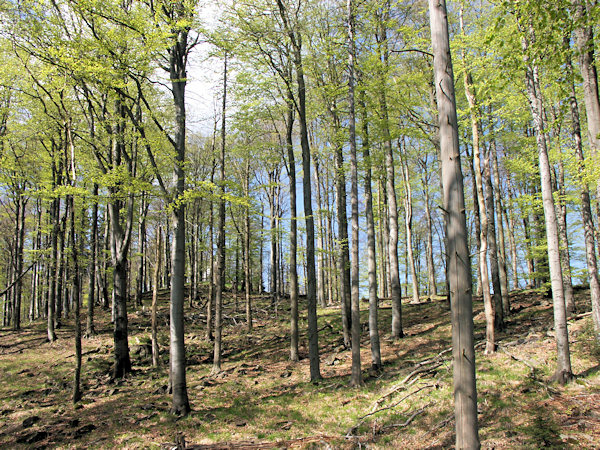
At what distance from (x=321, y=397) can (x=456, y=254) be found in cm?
702

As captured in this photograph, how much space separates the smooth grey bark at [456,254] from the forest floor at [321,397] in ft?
8.94

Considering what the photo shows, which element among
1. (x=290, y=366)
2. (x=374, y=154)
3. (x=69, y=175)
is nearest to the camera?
(x=69, y=175)

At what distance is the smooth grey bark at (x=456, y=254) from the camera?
3.58 meters

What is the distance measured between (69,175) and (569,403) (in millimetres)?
12443

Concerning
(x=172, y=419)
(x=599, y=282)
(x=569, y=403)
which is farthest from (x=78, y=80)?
(x=599, y=282)

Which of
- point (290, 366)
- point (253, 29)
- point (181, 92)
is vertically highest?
point (253, 29)

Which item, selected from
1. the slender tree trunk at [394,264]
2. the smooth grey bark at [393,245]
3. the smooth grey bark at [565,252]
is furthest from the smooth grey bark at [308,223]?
the smooth grey bark at [565,252]

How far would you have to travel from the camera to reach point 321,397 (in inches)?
360

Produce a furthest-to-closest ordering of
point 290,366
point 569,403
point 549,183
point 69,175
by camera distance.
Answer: point 290,366 → point 69,175 → point 549,183 → point 569,403

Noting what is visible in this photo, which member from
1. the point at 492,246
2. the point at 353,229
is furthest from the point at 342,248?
the point at 492,246

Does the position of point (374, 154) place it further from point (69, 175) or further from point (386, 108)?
point (69, 175)

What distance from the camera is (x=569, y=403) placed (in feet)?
20.3

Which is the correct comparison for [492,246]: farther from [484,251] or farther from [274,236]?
[274,236]

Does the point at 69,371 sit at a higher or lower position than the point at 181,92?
lower
